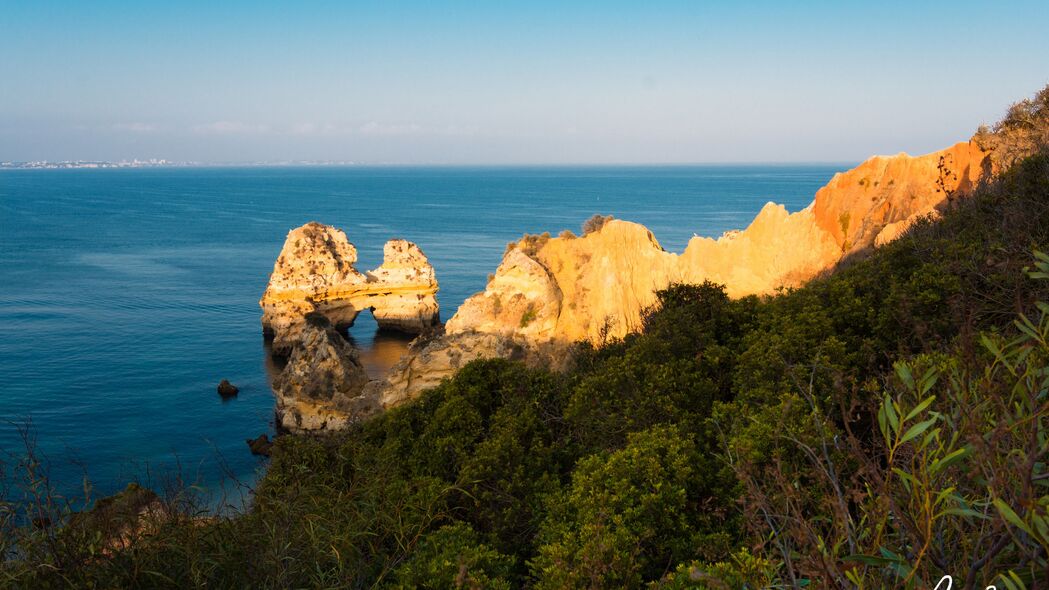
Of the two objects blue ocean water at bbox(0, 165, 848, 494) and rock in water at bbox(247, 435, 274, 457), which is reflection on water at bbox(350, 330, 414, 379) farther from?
rock in water at bbox(247, 435, 274, 457)

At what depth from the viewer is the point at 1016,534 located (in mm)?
2957

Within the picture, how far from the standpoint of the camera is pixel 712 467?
29.5 feet

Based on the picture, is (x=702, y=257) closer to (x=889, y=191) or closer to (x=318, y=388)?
(x=889, y=191)

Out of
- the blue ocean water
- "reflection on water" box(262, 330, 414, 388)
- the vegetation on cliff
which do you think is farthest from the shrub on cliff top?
the vegetation on cliff

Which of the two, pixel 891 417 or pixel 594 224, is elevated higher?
pixel 891 417

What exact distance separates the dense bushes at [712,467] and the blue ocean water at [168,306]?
112 cm

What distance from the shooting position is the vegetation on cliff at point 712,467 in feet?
10.7

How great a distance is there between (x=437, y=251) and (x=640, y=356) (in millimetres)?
83222

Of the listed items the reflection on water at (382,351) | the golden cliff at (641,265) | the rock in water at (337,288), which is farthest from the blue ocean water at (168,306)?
the golden cliff at (641,265)

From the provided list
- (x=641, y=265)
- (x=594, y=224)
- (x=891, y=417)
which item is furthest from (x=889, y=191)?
(x=891, y=417)

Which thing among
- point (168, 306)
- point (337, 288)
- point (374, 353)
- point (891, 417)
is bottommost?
point (374, 353)

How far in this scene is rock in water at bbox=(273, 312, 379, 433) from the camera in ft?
Result: 118

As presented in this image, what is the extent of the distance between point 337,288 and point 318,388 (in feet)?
79.6

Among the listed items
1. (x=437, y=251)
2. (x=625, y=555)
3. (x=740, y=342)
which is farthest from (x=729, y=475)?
(x=437, y=251)
